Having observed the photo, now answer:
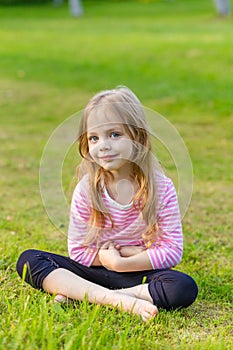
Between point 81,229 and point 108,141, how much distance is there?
46 cm

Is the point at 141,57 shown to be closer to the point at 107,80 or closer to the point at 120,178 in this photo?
the point at 107,80

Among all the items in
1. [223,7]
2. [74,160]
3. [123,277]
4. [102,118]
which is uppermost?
[102,118]

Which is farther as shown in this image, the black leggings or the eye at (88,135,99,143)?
the eye at (88,135,99,143)

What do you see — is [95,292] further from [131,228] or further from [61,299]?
[131,228]

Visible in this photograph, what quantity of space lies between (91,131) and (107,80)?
8662 millimetres

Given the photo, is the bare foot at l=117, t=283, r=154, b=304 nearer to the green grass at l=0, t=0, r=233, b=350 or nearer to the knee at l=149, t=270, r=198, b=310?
the knee at l=149, t=270, r=198, b=310

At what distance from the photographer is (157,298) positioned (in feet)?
9.86

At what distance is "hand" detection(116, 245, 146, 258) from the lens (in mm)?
3197

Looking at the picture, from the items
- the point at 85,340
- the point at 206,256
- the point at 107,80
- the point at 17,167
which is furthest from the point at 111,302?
the point at 107,80

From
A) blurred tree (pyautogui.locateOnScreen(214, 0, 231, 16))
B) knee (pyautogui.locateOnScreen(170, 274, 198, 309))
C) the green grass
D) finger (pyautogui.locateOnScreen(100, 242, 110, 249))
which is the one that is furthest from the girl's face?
blurred tree (pyautogui.locateOnScreen(214, 0, 231, 16))

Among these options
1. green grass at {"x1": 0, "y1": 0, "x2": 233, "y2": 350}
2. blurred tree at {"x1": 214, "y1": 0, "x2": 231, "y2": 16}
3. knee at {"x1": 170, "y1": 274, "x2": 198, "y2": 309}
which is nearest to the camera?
green grass at {"x1": 0, "y1": 0, "x2": 233, "y2": 350}

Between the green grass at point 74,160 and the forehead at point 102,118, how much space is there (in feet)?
1.66

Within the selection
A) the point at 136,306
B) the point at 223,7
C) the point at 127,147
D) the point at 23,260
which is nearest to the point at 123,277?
the point at 136,306

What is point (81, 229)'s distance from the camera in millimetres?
3256
